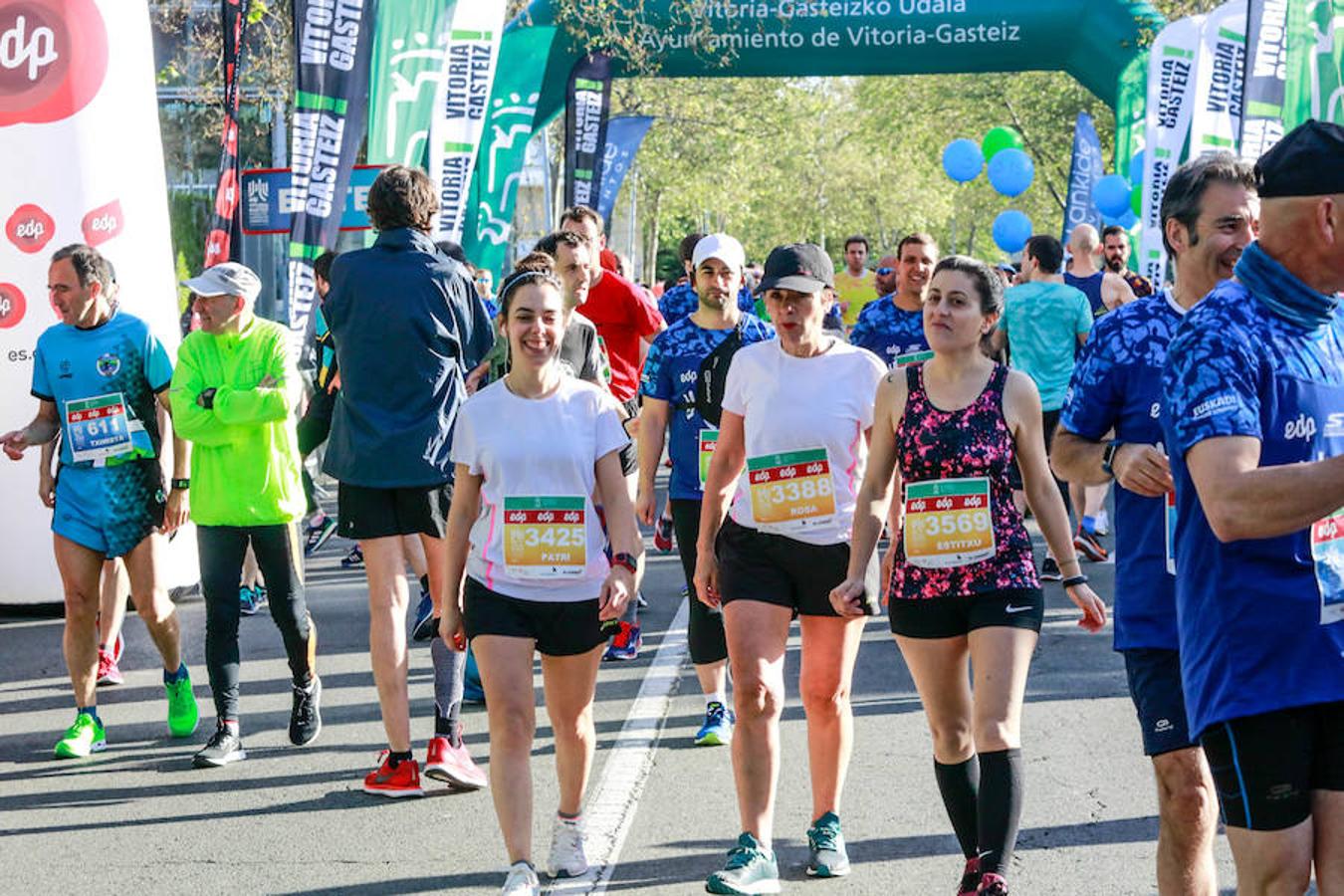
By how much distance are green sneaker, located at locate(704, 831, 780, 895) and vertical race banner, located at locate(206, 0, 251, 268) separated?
32.7ft

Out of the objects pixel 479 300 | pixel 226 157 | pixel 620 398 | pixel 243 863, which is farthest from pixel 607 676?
pixel 226 157

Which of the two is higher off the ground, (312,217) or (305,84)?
(305,84)

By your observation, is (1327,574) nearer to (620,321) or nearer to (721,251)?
(721,251)

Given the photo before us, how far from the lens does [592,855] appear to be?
227 inches

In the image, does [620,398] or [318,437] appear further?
[620,398]

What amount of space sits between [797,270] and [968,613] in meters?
1.27

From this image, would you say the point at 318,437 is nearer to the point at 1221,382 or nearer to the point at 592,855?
the point at 592,855

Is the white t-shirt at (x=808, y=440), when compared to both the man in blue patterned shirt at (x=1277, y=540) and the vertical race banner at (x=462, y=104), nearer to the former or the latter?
the man in blue patterned shirt at (x=1277, y=540)

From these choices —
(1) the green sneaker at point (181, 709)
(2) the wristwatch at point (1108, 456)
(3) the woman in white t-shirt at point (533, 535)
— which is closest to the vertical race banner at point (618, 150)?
(1) the green sneaker at point (181, 709)

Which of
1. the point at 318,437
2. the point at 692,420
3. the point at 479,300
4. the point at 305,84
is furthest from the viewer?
the point at 305,84

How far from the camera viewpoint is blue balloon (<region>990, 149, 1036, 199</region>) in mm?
26922

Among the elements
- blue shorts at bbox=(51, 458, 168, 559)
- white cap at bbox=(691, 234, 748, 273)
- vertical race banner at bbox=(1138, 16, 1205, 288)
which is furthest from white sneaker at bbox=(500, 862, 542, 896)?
vertical race banner at bbox=(1138, 16, 1205, 288)

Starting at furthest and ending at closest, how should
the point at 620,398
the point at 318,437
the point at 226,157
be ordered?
the point at 226,157
the point at 620,398
the point at 318,437

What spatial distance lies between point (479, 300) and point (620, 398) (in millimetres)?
2512
